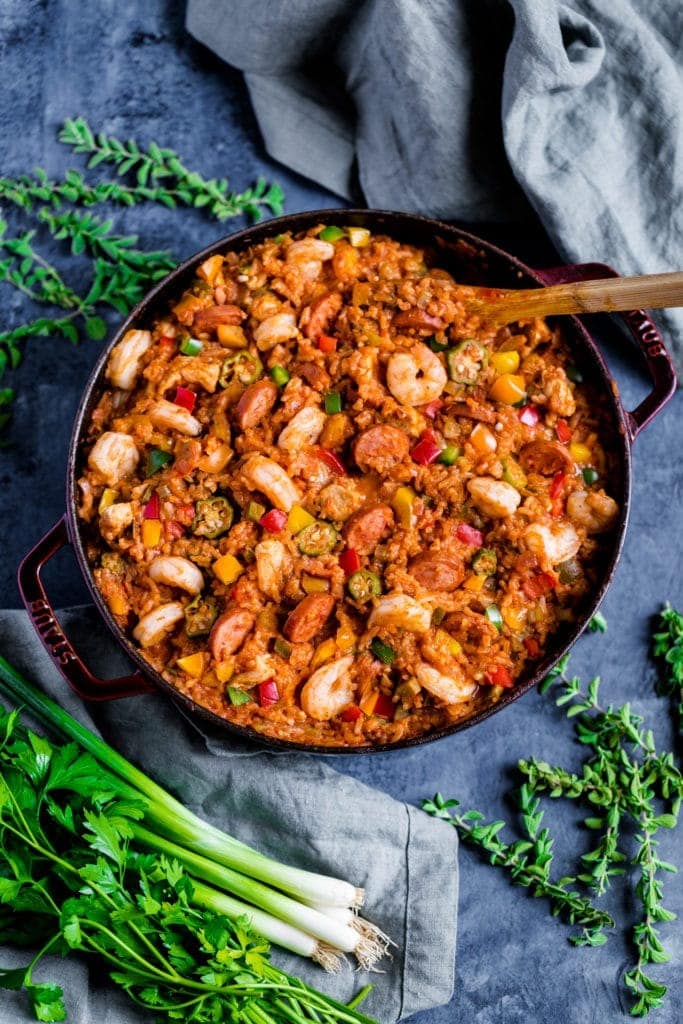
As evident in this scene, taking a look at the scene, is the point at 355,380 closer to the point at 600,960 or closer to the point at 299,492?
the point at 299,492

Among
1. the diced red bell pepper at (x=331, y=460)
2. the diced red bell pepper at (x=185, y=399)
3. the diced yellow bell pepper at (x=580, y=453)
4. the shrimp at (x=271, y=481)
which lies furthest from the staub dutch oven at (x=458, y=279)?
the diced red bell pepper at (x=331, y=460)

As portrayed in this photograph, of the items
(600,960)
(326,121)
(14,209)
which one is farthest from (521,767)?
(14,209)

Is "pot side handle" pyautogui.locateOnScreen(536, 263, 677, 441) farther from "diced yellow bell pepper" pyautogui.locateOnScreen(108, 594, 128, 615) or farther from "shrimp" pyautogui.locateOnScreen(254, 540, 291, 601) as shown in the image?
"diced yellow bell pepper" pyautogui.locateOnScreen(108, 594, 128, 615)

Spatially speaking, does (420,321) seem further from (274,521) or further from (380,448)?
(274,521)

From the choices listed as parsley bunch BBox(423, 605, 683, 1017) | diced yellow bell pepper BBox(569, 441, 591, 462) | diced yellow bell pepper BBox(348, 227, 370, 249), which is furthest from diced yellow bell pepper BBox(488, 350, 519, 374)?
parsley bunch BBox(423, 605, 683, 1017)

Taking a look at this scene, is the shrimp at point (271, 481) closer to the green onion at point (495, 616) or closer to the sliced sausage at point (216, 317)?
the sliced sausage at point (216, 317)
